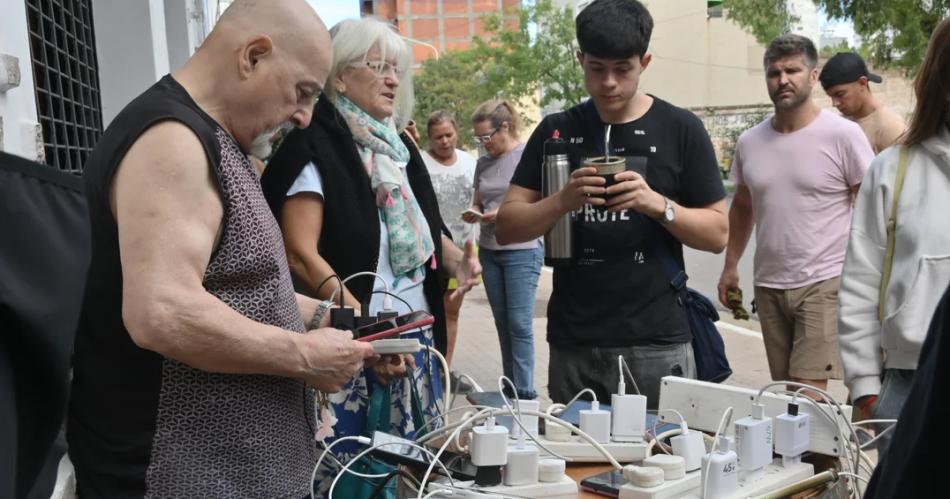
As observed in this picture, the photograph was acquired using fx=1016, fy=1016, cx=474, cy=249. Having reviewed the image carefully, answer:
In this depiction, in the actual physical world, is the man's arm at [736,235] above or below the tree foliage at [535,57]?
below

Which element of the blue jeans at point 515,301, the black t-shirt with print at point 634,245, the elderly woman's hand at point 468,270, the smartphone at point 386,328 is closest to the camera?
the smartphone at point 386,328

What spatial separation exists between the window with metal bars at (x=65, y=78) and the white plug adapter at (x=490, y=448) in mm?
2332

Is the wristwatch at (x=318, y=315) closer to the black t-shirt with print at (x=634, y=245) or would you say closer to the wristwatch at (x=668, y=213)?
the black t-shirt with print at (x=634, y=245)

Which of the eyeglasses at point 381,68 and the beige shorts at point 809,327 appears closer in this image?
the eyeglasses at point 381,68

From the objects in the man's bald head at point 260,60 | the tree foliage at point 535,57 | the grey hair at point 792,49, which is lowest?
the man's bald head at point 260,60

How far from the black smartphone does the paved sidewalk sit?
4.12 m

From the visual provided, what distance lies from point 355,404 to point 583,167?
0.98 m

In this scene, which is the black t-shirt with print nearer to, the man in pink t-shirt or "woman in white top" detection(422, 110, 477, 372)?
the man in pink t-shirt

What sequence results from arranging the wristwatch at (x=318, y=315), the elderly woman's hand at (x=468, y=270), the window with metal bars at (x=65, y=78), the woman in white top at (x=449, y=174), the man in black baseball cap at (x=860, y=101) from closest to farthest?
the wristwatch at (x=318, y=315), the elderly woman's hand at (x=468, y=270), the window with metal bars at (x=65, y=78), the man in black baseball cap at (x=860, y=101), the woman in white top at (x=449, y=174)

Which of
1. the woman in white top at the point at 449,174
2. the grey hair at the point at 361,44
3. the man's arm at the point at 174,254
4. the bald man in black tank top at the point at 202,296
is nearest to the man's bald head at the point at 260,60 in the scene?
the bald man in black tank top at the point at 202,296

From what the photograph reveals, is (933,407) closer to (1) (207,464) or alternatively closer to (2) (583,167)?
(1) (207,464)

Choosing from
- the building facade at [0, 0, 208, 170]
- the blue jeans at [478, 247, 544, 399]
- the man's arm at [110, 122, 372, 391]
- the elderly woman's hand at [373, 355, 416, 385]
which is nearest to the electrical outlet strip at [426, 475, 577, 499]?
the man's arm at [110, 122, 372, 391]

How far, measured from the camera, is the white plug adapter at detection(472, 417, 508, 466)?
2.05 m

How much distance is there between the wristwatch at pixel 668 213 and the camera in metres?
3.04
